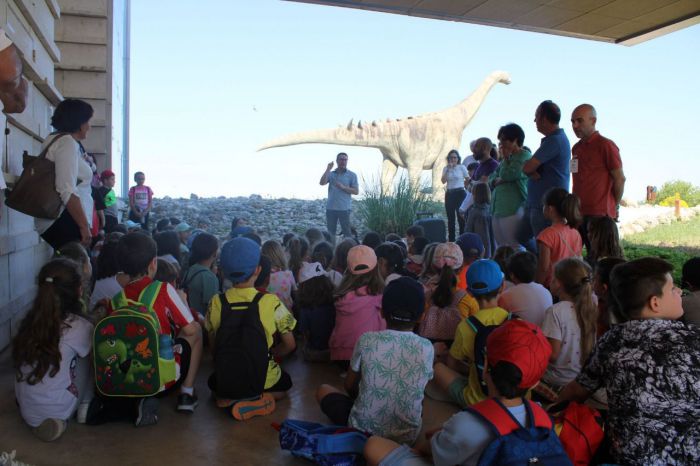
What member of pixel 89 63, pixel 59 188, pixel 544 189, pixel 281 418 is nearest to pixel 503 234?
pixel 544 189

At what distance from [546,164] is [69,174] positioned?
12.2ft

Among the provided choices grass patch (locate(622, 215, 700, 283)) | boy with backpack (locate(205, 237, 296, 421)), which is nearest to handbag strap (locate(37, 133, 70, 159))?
boy with backpack (locate(205, 237, 296, 421))

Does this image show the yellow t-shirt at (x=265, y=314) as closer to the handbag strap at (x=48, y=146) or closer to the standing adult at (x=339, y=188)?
the handbag strap at (x=48, y=146)

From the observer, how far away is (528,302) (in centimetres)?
385

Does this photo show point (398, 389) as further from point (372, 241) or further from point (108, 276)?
point (372, 241)

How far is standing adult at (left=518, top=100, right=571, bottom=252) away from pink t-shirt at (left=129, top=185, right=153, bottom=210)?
672 cm

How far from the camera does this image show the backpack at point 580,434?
2.33m

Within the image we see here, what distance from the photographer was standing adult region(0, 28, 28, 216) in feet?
9.66

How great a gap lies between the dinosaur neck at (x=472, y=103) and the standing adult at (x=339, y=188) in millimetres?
11380

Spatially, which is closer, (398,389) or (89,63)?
(398,389)

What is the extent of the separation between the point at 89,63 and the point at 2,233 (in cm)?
572

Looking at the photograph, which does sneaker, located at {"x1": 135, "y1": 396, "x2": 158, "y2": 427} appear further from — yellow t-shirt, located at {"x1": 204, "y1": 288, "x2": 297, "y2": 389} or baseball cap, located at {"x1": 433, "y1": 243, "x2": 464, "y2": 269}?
baseball cap, located at {"x1": 433, "y1": 243, "x2": 464, "y2": 269}

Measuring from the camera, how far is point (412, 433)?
2795 millimetres

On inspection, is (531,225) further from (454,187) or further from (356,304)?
(454,187)
